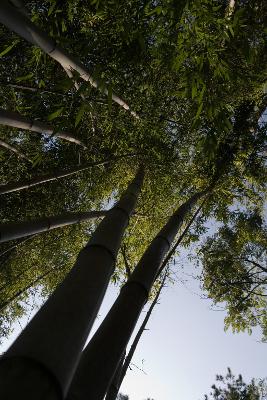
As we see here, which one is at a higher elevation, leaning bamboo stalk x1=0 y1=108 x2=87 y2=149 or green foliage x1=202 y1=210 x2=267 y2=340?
green foliage x1=202 y1=210 x2=267 y2=340

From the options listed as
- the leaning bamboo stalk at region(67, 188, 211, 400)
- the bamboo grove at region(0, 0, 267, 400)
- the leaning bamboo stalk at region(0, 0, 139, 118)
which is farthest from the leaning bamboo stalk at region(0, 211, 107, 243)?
the leaning bamboo stalk at region(0, 0, 139, 118)

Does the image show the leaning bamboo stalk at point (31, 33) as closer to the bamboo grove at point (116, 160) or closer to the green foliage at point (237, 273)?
the bamboo grove at point (116, 160)

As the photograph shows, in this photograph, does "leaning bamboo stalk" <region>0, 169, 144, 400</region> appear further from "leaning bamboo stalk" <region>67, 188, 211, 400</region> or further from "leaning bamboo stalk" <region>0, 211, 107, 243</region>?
"leaning bamboo stalk" <region>0, 211, 107, 243</region>

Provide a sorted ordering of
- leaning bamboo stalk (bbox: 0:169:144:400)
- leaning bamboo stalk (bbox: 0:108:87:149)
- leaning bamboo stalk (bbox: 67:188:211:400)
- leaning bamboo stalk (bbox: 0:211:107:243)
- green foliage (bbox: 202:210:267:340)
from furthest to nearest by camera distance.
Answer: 1. green foliage (bbox: 202:210:267:340)
2. leaning bamboo stalk (bbox: 0:211:107:243)
3. leaning bamboo stalk (bbox: 0:108:87:149)
4. leaning bamboo stalk (bbox: 67:188:211:400)
5. leaning bamboo stalk (bbox: 0:169:144:400)

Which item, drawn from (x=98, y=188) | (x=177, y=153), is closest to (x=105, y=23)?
(x=177, y=153)

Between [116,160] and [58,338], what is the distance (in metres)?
4.49

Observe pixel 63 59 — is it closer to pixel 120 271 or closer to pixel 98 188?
pixel 98 188

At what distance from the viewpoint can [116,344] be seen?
1868mm

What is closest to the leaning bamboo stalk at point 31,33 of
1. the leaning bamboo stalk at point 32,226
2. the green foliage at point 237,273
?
the leaning bamboo stalk at point 32,226

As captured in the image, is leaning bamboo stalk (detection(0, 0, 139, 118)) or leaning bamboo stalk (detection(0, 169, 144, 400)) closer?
leaning bamboo stalk (detection(0, 169, 144, 400))

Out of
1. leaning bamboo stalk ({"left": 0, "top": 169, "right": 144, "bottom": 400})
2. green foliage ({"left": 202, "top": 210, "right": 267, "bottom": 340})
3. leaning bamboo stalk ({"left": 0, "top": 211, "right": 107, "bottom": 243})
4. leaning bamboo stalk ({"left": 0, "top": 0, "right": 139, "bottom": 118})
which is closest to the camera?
leaning bamboo stalk ({"left": 0, "top": 169, "right": 144, "bottom": 400})

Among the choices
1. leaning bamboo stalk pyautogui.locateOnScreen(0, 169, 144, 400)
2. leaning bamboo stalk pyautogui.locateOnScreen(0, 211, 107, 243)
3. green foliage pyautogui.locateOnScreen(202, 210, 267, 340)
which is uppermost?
green foliage pyautogui.locateOnScreen(202, 210, 267, 340)

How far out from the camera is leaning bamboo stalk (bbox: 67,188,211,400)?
164 cm

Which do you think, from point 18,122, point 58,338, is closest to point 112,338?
point 58,338
